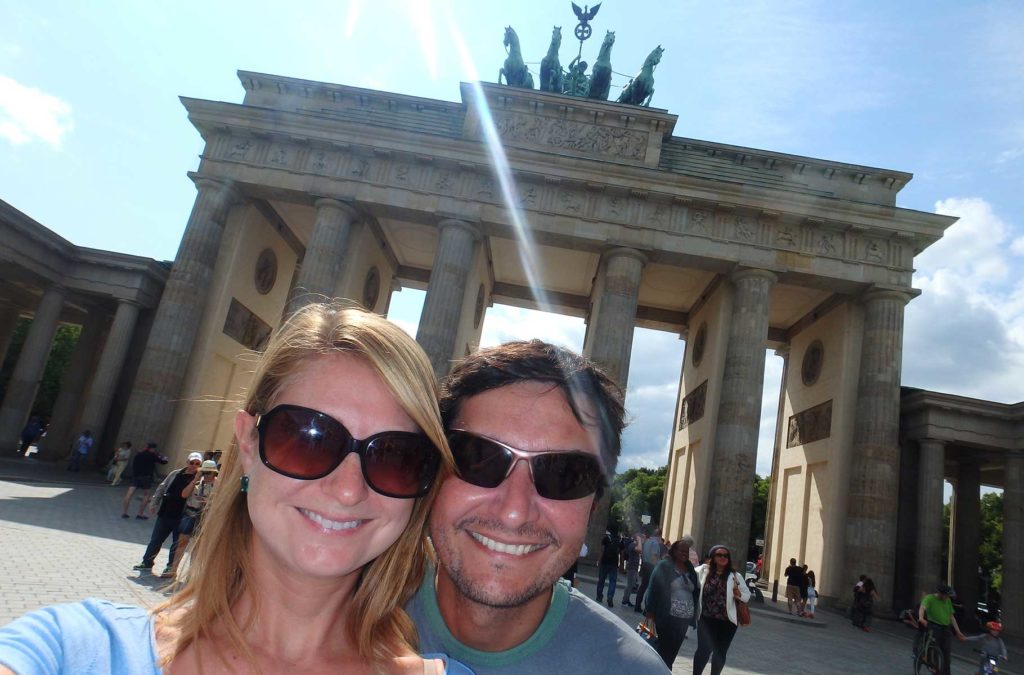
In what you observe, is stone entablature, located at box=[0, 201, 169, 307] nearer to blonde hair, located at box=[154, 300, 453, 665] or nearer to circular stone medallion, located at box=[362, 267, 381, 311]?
circular stone medallion, located at box=[362, 267, 381, 311]

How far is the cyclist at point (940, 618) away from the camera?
9.08 meters

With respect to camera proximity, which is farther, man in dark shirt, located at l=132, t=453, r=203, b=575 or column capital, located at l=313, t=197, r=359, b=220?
column capital, located at l=313, t=197, r=359, b=220

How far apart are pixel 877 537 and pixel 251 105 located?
24758mm

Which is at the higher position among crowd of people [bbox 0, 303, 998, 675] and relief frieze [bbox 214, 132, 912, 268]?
relief frieze [bbox 214, 132, 912, 268]

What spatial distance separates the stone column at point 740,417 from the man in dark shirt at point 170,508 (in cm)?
1371

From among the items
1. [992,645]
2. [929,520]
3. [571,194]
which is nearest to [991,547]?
[929,520]

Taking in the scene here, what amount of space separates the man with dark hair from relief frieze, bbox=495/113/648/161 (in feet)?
66.1

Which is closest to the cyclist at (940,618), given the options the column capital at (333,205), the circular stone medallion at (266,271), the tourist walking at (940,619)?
the tourist walking at (940,619)

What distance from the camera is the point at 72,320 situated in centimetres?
2761

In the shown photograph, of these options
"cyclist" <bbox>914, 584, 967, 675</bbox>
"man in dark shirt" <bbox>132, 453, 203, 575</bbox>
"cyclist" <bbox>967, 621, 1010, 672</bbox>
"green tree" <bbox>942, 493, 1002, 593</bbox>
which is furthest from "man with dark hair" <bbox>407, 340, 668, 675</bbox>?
"green tree" <bbox>942, 493, 1002, 593</bbox>

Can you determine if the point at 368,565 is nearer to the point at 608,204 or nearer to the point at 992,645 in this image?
the point at 992,645

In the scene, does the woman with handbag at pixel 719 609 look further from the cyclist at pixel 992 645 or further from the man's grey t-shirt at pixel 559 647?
the cyclist at pixel 992 645

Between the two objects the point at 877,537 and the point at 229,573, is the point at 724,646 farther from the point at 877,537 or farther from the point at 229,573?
the point at 877,537

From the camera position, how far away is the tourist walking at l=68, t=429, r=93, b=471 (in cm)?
1836
